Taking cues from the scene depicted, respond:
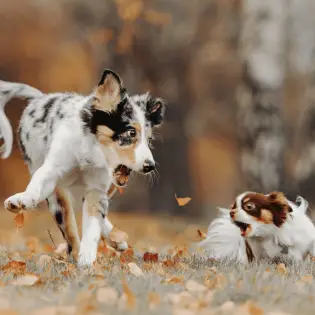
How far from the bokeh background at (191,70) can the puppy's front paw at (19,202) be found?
6038 mm

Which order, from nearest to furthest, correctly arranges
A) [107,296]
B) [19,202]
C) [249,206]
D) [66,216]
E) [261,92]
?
[107,296], [19,202], [249,206], [66,216], [261,92]

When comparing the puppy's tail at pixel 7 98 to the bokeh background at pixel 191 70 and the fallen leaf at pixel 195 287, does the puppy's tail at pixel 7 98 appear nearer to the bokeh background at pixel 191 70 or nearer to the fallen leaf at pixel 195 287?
the fallen leaf at pixel 195 287

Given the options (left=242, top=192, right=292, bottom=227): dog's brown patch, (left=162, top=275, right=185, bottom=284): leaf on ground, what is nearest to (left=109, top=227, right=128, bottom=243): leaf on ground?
(left=242, top=192, right=292, bottom=227): dog's brown patch

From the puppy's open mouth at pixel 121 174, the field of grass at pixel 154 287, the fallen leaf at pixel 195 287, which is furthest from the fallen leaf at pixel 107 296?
the puppy's open mouth at pixel 121 174

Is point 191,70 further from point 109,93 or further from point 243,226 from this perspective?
point 109,93

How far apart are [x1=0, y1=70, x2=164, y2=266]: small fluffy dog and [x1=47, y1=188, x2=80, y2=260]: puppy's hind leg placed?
24cm

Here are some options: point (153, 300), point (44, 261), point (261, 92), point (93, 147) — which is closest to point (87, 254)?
point (44, 261)

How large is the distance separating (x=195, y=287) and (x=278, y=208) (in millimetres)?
1764

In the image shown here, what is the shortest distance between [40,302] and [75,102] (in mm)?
2208

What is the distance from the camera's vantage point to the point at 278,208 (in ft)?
18.9

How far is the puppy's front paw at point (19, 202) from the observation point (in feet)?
15.9

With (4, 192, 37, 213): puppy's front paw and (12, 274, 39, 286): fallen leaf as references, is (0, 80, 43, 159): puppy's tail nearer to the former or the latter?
(4, 192, 37, 213): puppy's front paw

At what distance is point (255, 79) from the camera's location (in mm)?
10625

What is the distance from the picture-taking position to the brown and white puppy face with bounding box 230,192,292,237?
5.65 m
